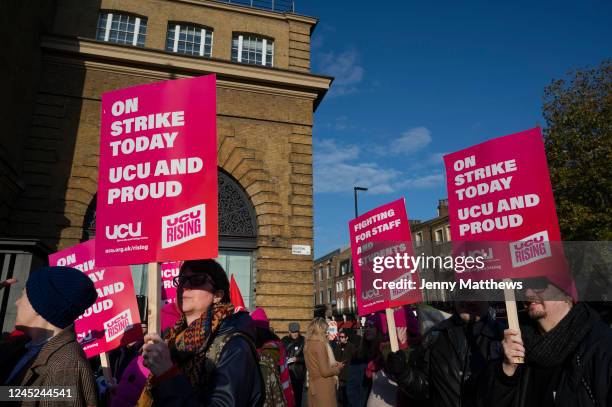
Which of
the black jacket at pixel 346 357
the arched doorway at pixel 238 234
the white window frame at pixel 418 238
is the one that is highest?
the white window frame at pixel 418 238

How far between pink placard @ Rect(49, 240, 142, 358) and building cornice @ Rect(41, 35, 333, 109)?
32.9ft

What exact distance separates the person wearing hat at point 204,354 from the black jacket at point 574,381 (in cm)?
144

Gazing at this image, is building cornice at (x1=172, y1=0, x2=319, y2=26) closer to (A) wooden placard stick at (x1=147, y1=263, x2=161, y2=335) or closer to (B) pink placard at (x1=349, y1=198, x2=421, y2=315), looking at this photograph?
(B) pink placard at (x1=349, y1=198, x2=421, y2=315)

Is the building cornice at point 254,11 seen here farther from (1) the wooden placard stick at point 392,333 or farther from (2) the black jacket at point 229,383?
(2) the black jacket at point 229,383

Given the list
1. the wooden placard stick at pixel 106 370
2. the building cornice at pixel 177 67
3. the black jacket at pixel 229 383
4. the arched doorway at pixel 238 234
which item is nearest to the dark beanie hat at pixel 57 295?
the black jacket at pixel 229 383

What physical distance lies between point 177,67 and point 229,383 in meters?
13.0

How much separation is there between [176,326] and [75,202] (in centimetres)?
1093

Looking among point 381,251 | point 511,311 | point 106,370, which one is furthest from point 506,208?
point 106,370

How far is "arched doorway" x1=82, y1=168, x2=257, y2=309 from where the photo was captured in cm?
1292

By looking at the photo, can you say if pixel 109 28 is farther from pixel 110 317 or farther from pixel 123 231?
pixel 123 231

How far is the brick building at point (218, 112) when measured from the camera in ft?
37.4

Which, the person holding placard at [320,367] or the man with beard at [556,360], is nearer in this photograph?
the man with beard at [556,360]

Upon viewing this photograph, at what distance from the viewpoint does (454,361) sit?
3547mm

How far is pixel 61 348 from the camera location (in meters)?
2.30
